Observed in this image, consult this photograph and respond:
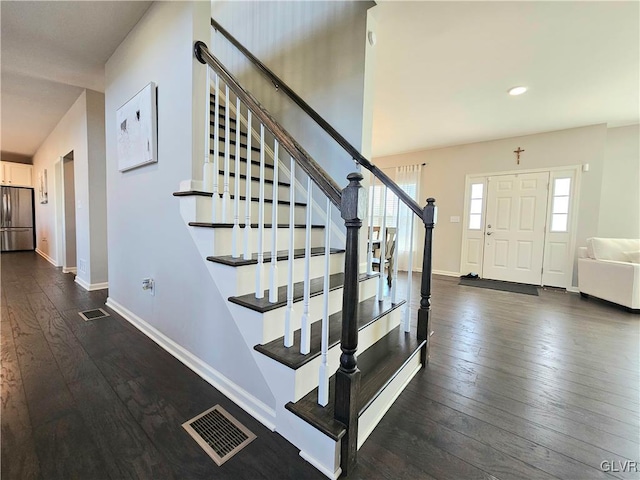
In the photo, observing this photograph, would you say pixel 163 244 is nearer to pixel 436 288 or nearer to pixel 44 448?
pixel 44 448

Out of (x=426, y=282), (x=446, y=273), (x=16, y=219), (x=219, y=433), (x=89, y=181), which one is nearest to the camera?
(x=219, y=433)

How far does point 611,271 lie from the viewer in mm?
3480

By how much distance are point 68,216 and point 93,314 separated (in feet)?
10.3

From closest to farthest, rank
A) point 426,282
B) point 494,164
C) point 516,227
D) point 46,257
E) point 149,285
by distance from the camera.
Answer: point 426,282, point 149,285, point 516,227, point 494,164, point 46,257

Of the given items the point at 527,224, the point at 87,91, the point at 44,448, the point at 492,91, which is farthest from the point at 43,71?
the point at 527,224

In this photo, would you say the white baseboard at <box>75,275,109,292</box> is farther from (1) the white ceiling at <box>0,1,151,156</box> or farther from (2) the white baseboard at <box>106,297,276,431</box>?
(1) the white ceiling at <box>0,1,151,156</box>

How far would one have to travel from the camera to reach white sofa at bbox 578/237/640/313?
323cm

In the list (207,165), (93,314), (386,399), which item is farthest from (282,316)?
(93,314)

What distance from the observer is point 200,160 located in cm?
180

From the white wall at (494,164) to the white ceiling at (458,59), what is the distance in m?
0.28

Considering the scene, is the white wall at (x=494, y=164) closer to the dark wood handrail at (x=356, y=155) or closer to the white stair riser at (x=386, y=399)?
the dark wood handrail at (x=356, y=155)

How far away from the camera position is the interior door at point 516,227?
467 centimetres

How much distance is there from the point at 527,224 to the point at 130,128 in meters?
5.89

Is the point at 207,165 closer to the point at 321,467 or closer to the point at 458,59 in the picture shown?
the point at 321,467
